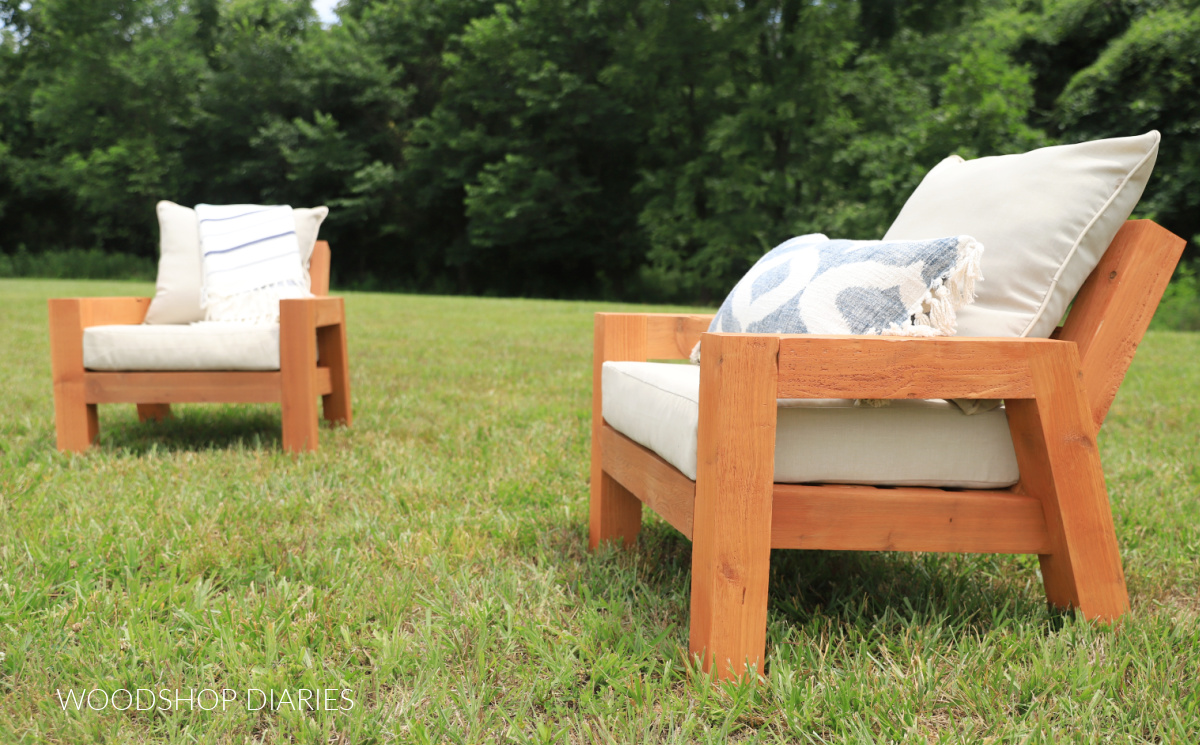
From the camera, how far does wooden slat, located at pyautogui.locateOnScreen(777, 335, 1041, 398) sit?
1247 millimetres

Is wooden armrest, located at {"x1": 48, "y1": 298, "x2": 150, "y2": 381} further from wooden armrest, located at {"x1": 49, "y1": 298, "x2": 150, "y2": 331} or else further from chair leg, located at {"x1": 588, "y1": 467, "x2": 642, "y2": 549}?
chair leg, located at {"x1": 588, "y1": 467, "x2": 642, "y2": 549}

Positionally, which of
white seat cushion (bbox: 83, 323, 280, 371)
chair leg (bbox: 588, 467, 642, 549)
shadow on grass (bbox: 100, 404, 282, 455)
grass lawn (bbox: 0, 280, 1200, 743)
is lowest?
shadow on grass (bbox: 100, 404, 282, 455)

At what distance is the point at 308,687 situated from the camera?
1271mm

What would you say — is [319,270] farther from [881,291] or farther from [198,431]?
[881,291]

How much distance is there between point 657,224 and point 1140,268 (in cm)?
1629

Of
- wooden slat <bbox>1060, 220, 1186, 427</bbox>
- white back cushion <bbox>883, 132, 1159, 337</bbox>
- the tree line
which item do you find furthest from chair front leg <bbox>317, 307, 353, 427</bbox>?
the tree line

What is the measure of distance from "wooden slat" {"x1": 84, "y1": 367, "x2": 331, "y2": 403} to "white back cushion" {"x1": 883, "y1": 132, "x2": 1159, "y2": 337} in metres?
2.29

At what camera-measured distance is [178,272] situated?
10.7 feet

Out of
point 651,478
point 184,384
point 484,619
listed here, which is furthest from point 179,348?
point 651,478

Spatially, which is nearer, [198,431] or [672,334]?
[672,334]

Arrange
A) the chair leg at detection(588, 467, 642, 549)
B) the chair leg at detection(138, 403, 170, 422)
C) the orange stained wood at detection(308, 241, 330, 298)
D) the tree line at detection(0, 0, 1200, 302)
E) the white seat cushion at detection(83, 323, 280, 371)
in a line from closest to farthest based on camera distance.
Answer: the chair leg at detection(588, 467, 642, 549), the white seat cushion at detection(83, 323, 280, 371), the chair leg at detection(138, 403, 170, 422), the orange stained wood at detection(308, 241, 330, 298), the tree line at detection(0, 0, 1200, 302)

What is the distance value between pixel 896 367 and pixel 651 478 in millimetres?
532

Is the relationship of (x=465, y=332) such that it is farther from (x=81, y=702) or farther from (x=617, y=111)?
(x=617, y=111)

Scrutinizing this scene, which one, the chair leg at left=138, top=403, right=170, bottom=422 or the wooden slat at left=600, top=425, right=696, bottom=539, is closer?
the wooden slat at left=600, top=425, right=696, bottom=539
